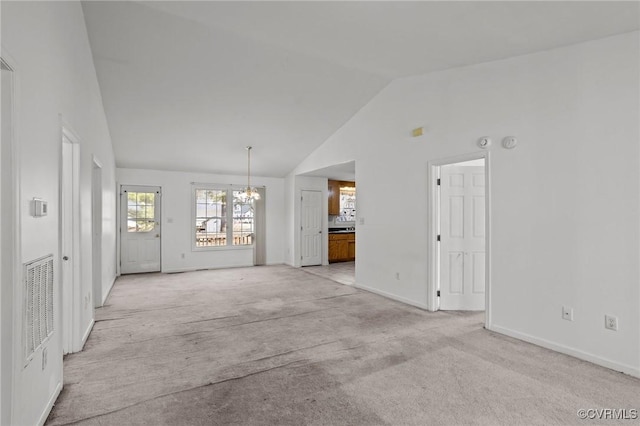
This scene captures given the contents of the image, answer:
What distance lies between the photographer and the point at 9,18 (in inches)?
62.9

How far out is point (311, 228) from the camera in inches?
333

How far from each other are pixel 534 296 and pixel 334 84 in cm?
380

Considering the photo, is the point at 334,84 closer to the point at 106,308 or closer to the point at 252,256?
the point at 106,308

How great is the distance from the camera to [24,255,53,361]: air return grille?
6.05ft

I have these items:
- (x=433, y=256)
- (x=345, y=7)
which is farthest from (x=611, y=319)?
(x=345, y=7)

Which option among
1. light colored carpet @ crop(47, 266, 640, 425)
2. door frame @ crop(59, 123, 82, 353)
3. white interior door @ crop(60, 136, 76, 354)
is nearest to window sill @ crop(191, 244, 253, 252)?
light colored carpet @ crop(47, 266, 640, 425)

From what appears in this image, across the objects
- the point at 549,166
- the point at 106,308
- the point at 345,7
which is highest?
the point at 345,7

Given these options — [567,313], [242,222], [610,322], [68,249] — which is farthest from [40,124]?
[242,222]

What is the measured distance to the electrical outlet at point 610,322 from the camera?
111 inches

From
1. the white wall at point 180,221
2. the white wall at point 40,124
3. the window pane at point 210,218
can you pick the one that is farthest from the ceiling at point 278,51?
the window pane at point 210,218

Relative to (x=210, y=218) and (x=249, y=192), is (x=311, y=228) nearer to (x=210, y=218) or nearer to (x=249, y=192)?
(x=249, y=192)

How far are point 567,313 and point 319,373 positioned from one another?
2.49 meters

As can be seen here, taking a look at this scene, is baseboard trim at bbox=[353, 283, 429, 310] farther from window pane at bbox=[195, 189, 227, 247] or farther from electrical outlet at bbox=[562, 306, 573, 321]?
window pane at bbox=[195, 189, 227, 247]

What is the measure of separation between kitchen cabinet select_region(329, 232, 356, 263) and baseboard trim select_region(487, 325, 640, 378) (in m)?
5.43
